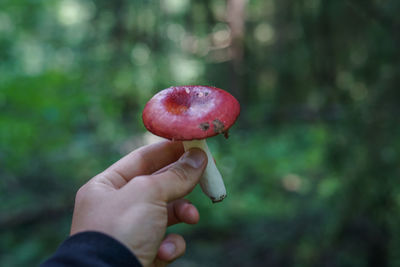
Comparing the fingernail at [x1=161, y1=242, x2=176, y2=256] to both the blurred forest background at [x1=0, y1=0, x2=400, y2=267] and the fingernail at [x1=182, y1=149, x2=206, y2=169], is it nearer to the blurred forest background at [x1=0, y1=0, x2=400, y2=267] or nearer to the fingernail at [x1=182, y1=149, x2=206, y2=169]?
the fingernail at [x1=182, y1=149, x2=206, y2=169]

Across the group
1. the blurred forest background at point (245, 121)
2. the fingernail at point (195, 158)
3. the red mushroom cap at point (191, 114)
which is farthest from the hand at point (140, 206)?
the blurred forest background at point (245, 121)

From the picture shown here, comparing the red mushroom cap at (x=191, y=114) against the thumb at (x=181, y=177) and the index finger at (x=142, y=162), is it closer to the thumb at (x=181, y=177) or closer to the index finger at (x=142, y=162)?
the thumb at (x=181, y=177)

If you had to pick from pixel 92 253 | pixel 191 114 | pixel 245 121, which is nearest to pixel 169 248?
pixel 92 253

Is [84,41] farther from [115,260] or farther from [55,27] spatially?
[115,260]

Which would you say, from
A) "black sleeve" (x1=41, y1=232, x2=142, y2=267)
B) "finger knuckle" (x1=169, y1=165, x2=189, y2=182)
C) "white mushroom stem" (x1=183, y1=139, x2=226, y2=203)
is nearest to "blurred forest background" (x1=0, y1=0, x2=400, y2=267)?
"white mushroom stem" (x1=183, y1=139, x2=226, y2=203)

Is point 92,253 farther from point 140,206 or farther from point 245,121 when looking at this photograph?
point 245,121

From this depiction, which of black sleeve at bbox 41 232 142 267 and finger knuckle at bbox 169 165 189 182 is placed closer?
black sleeve at bbox 41 232 142 267

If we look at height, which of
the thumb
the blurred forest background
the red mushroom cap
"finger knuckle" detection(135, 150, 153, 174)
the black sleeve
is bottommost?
the blurred forest background
